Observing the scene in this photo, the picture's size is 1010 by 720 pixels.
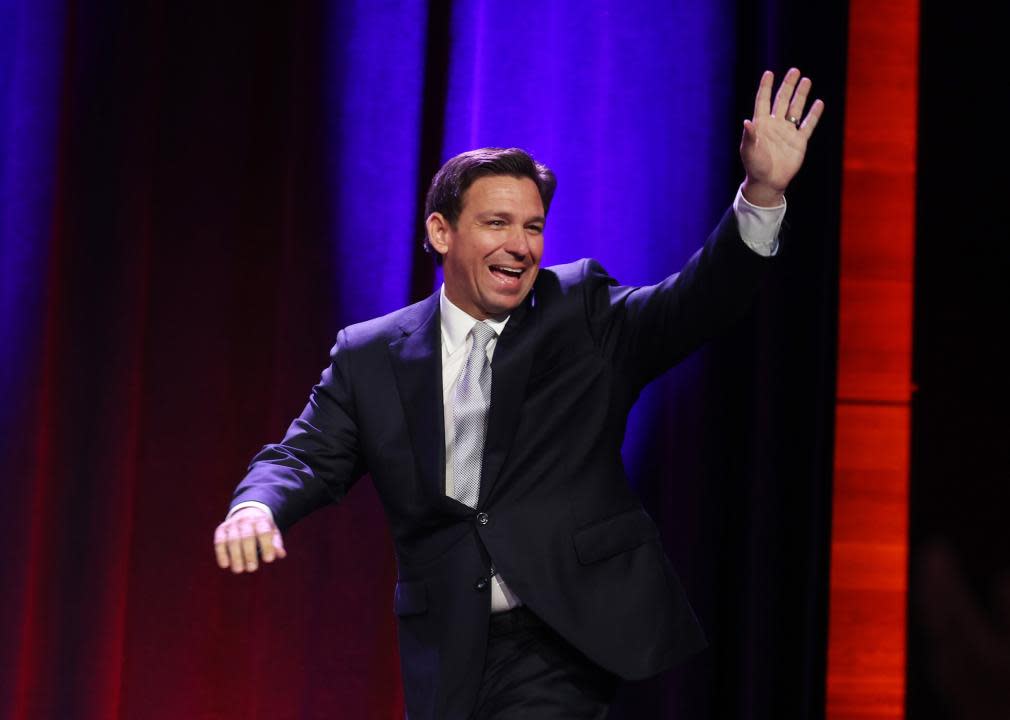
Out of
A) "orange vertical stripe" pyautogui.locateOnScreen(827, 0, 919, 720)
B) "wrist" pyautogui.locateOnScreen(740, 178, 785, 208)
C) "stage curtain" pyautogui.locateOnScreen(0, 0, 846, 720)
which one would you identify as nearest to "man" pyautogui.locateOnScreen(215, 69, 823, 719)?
"wrist" pyautogui.locateOnScreen(740, 178, 785, 208)

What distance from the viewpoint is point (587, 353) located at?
1.92 meters

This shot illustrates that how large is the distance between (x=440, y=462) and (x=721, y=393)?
3.17 ft

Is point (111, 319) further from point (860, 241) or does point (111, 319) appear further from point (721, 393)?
point (860, 241)

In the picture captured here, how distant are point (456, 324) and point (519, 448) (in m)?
0.27

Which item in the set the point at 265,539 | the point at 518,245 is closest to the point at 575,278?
the point at 518,245

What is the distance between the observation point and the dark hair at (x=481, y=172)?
6.66 feet

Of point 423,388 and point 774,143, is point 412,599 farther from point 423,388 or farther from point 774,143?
point 774,143

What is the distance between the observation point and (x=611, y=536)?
1818 mm

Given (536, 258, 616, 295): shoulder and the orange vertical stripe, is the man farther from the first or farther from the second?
the orange vertical stripe

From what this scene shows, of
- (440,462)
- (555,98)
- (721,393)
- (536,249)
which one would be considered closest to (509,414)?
(440,462)

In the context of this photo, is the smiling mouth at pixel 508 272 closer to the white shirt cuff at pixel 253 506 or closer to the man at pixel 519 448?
the man at pixel 519 448

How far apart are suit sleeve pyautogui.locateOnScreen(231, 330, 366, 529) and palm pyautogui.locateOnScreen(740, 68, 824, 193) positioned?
2.50ft

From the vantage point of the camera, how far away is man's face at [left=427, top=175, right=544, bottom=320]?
6.46ft

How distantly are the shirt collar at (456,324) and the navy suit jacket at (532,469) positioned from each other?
3 centimetres
